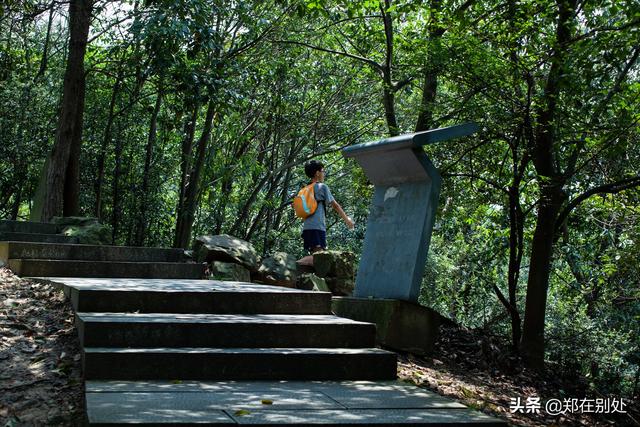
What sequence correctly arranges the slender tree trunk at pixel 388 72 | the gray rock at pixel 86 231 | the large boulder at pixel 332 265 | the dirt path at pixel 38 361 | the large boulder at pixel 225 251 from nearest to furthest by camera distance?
the dirt path at pixel 38 361 → the large boulder at pixel 225 251 → the large boulder at pixel 332 265 → the gray rock at pixel 86 231 → the slender tree trunk at pixel 388 72

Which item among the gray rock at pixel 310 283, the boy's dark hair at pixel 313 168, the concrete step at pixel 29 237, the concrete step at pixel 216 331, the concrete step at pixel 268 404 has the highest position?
the boy's dark hair at pixel 313 168

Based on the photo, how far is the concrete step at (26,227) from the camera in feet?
37.9

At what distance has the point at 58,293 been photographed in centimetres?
766

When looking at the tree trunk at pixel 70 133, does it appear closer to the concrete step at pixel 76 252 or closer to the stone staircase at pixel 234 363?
the concrete step at pixel 76 252

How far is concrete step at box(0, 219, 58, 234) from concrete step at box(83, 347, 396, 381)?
6.84m

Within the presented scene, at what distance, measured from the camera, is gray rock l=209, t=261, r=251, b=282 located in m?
10.1

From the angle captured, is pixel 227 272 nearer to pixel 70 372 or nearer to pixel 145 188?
pixel 70 372

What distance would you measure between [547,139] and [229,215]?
14130 millimetres

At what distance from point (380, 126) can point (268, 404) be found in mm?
17963

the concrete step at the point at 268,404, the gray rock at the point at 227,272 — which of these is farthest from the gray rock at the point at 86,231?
the concrete step at the point at 268,404

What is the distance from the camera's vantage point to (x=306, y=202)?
1041 centimetres

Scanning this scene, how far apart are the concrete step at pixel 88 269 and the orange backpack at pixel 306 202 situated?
6.22 feet

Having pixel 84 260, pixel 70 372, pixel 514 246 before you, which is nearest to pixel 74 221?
pixel 84 260

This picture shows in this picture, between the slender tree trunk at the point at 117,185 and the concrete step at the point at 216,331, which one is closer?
the concrete step at the point at 216,331
